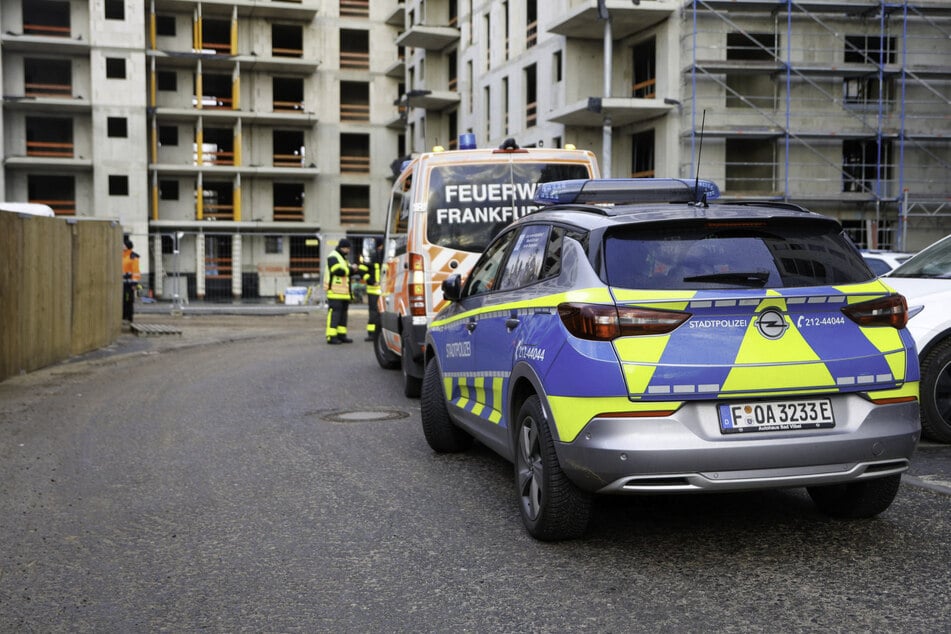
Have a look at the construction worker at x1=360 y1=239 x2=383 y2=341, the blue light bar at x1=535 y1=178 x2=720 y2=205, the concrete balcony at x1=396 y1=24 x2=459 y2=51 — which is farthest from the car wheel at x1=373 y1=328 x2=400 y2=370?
the concrete balcony at x1=396 y1=24 x2=459 y2=51

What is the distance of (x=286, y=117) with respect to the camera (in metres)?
50.0

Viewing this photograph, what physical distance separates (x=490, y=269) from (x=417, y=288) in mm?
3439

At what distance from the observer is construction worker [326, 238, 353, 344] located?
55.9 ft

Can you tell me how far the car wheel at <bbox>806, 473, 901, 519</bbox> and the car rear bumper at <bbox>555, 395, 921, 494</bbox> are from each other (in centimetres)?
52

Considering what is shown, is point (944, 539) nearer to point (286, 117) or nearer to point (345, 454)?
point (345, 454)

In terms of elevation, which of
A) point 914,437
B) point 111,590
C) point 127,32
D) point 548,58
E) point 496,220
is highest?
point 127,32

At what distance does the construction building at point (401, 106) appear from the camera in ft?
98.9

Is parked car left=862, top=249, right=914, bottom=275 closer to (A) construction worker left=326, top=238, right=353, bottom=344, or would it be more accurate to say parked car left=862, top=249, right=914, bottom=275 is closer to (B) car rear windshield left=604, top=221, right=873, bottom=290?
(A) construction worker left=326, top=238, right=353, bottom=344

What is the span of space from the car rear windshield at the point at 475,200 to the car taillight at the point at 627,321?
545cm

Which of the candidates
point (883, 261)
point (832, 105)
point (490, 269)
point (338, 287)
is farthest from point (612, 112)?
point (490, 269)

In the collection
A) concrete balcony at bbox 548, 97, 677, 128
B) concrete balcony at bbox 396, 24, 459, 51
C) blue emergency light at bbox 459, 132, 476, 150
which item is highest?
concrete balcony at bbox 396, 24, 459, 51

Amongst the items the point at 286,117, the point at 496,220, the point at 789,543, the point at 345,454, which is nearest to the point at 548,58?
the point at 286,117

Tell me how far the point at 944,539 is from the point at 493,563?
7.17 ft

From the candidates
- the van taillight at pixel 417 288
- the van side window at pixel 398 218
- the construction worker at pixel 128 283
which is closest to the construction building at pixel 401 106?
the construction worker at pixel 128 283
